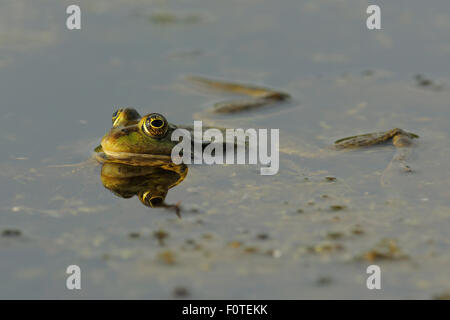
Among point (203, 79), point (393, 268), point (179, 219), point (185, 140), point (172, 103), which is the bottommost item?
point (393, 268)

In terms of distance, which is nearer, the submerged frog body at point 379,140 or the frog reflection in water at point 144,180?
the frog reflection in water at point 144,180

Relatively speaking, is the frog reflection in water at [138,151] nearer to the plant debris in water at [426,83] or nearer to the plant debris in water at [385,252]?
the plant debris in water at [385,252]

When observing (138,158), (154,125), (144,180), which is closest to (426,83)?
(154,125)

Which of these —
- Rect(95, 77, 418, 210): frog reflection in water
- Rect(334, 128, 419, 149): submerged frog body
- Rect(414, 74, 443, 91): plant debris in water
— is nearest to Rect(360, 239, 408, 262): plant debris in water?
Rect(95, 77, 418, 210): frog reflection in water

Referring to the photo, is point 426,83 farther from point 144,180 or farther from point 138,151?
point 144,180

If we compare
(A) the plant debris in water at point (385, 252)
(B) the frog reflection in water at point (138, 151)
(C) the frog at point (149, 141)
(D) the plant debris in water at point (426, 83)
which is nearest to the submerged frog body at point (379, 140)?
(C) the frog at point (149, 141)
